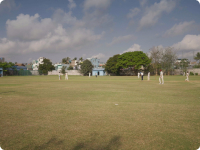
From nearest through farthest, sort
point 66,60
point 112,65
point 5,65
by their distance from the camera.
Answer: point 5,65
point 112,65
point 66,60

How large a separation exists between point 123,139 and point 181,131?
185 cm

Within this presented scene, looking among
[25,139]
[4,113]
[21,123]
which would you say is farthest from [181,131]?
[4,113]

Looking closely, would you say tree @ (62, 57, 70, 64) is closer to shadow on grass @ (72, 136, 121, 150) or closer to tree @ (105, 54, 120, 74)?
tree @ (105, 54, 120, 74)

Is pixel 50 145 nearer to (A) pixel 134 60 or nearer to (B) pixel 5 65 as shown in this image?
(A) pixel 134 60

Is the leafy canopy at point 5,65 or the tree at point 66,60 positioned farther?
the tree at point 66,60

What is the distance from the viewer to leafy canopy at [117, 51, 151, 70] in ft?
210

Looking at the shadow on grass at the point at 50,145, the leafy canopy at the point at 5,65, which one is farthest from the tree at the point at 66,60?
the shadow on grass at the point at 50,145

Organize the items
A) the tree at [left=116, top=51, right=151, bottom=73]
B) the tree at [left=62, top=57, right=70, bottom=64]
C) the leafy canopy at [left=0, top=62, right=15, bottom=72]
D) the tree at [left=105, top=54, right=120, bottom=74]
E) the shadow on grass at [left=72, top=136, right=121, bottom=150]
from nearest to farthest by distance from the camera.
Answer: the shadow on grass at [left=72, top=136, right=121, bottom=150] < the leafy canopy at [left=0, top=62, right=15, bottom=72] < the tree at [left=116, top=51, right=151, bottom=73] < the tree at [left=105, top=54, right=120, bottom=74] < the tree at [left=62, top=57, right=70, bottom=64]

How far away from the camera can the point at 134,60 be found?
6431 cm

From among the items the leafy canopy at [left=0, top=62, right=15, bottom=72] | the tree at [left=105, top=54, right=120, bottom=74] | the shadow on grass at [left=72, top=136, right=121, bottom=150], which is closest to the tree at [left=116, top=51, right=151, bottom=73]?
the tree at [left=105, top=54, right=120, bottom=74]

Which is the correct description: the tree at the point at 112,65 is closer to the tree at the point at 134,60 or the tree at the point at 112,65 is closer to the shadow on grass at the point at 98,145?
the tree at the point at 134,60

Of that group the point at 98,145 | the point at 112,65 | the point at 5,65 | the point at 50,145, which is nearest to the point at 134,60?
the point at 112,65

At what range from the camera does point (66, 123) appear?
533 cm

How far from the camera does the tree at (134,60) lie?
6394cm
